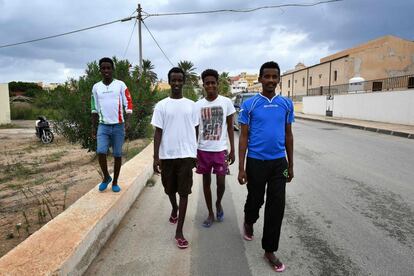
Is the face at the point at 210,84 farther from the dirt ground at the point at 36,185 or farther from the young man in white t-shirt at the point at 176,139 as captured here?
the dirt ground at the point at 36,185

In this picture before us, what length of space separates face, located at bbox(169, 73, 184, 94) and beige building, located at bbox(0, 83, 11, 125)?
77.0ft

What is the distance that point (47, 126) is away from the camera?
14836mm

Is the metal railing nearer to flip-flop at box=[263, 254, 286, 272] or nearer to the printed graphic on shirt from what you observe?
the printed graphic on shirt

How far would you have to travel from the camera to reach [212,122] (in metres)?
3.92

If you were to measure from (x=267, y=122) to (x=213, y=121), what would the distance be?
0.96 metres

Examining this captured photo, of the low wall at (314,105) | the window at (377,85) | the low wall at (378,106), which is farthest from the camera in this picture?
the low wall at (314,105)

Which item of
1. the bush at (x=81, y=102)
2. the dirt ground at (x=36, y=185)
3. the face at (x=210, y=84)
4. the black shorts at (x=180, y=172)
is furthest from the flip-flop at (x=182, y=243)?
the bush at (x=81, y=102)

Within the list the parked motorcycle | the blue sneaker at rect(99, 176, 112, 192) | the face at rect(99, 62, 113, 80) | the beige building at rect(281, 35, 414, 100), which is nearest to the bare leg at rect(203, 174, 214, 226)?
the blue sneaker at rect(99, 176, 112, 192)

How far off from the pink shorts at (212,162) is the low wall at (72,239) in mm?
1210

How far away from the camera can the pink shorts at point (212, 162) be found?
398cm

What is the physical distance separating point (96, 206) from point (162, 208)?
43.5 inches

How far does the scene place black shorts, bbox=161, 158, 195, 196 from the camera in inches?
138

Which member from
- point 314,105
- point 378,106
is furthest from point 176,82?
point 314,105

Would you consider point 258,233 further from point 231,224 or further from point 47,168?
point 47,168
